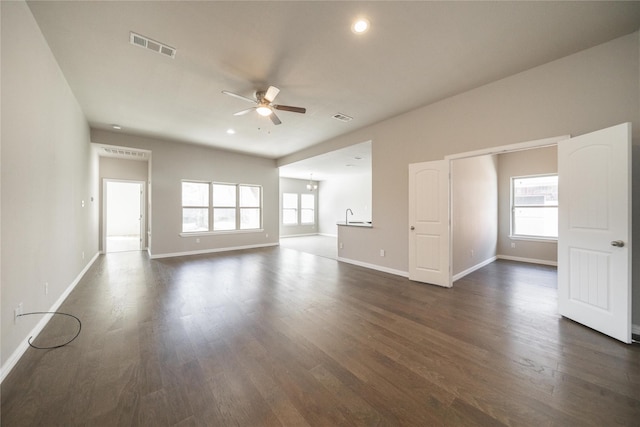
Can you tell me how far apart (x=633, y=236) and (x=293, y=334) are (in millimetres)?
3678

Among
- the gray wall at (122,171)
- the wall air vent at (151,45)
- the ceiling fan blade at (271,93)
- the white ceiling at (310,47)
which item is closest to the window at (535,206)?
the white ceiling at (310,47)

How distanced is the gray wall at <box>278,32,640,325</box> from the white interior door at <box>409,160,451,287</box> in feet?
0.74

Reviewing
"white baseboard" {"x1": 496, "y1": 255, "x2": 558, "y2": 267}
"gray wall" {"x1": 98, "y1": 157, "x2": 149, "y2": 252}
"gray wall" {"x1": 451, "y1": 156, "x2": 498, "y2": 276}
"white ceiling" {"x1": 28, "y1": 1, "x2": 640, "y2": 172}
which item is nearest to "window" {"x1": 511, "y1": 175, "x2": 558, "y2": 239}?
"gray wall" {"x1": 451, "y1": 156, "x2": 498, "y2": 276}

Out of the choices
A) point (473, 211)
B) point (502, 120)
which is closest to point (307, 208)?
point (473, 211)

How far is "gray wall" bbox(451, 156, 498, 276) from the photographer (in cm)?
431

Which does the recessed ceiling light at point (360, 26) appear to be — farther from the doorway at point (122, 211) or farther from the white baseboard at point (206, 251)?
the doorway at point (122, 211)

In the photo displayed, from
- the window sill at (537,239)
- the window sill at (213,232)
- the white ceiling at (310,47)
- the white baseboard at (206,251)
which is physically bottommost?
the white baseboard at (206,251)

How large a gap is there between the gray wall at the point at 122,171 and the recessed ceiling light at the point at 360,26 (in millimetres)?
7747

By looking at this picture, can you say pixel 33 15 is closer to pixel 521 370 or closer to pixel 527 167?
pixel 521 370

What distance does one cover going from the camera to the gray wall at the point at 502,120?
2.48 m

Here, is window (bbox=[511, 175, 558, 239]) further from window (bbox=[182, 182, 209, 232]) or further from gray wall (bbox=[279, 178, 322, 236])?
window (bbox=[182, 182, 209, 232])

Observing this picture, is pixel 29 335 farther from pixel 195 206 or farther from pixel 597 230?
pixel 597 230

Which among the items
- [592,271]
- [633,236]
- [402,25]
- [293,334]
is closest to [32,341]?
[293,334]

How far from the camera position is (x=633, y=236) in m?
2.49
